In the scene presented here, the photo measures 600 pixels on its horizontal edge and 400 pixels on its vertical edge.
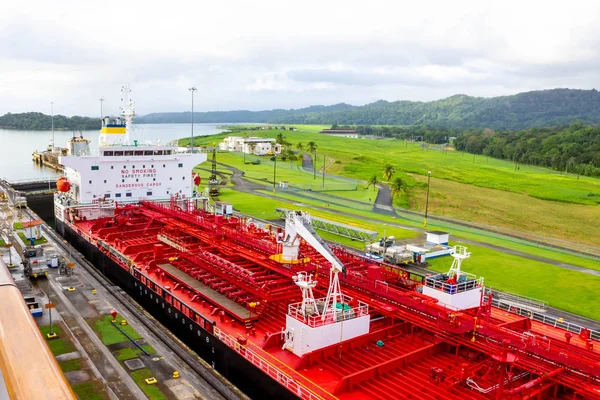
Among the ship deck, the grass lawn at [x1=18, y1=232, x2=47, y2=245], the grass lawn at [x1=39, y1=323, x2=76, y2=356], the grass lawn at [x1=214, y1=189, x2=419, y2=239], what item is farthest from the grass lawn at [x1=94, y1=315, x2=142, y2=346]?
the grass lawn at [x1=214, y1=189, x2=419, y2=239]

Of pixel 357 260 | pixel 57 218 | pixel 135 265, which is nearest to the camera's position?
pixel 357 260

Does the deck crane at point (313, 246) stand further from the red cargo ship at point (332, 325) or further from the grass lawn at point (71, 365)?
the grass lawn at point (71, 365)

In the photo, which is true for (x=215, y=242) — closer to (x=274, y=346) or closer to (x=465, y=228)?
(x=274, y=346)

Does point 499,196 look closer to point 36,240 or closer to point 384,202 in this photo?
point 384,202

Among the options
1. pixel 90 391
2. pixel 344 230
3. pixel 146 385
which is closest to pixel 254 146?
pixel 344 230

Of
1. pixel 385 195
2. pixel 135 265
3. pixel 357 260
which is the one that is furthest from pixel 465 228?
pixel 135 265

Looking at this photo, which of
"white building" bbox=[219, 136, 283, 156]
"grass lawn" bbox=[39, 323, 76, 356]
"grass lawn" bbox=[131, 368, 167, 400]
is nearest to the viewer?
"grass lawn" bbox=[131, 368, 167, 400]

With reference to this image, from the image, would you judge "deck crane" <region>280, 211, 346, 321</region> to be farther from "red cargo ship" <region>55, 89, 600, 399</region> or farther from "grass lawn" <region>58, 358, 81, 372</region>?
"grass lawn" <region>58, 358, 81, 372</region>
